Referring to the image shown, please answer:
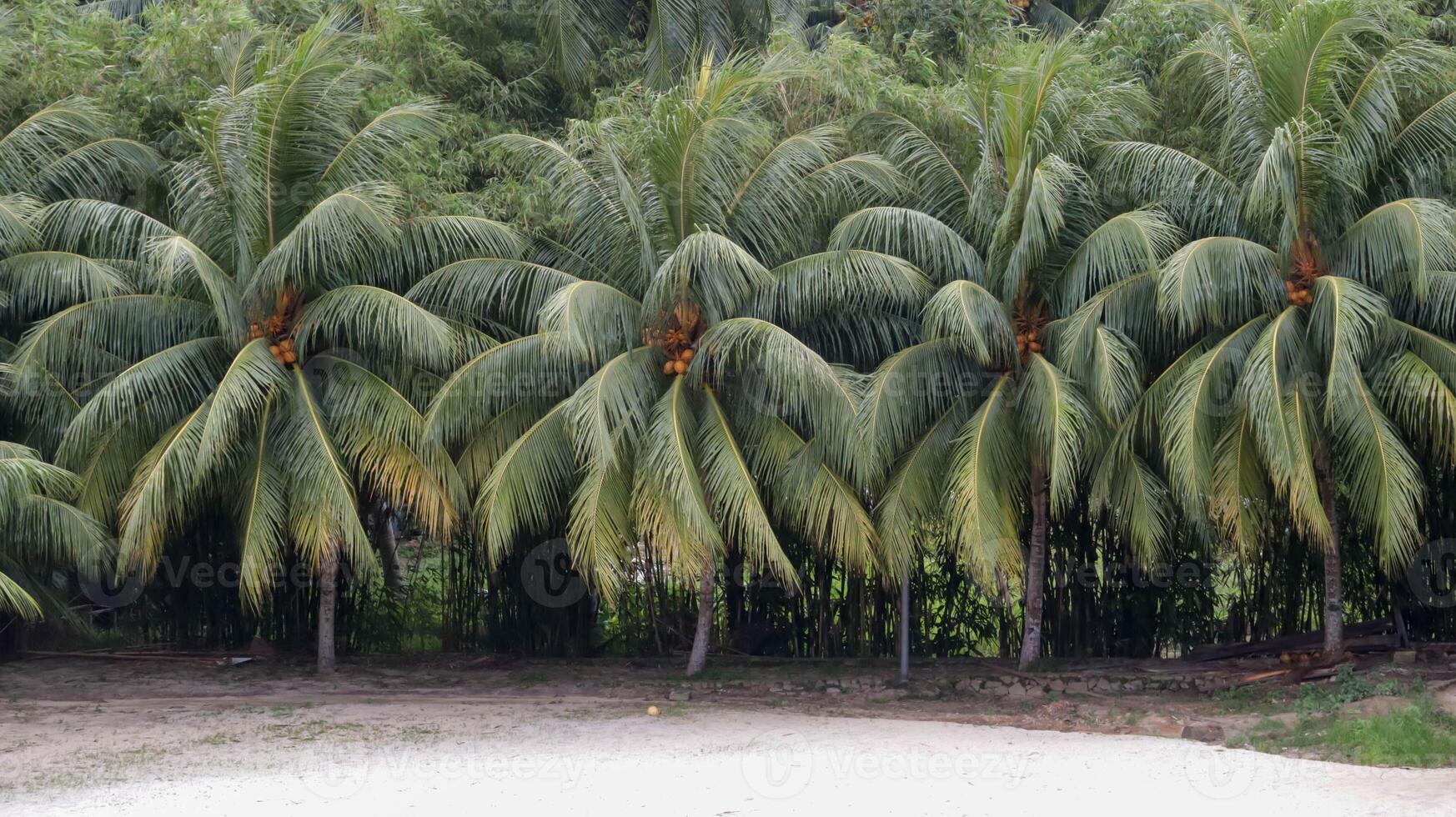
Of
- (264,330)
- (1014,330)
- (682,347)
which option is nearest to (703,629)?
(682,347)

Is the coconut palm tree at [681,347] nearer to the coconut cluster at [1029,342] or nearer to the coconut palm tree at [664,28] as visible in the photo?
the coconut cluster at [1029,342]

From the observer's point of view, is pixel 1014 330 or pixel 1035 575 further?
pixel 1035 575

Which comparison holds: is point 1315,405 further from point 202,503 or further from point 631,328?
point 202,503

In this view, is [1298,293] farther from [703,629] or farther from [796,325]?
[703,629]

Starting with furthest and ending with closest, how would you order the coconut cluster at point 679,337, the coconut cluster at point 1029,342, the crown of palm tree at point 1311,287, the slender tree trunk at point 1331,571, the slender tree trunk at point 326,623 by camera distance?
1. the slender tree trunk at point 326,623
2. the coconut cluster at point 679,337
3. the coconut cluster at point 1029,342
4. the slender tree trunk at point 1331,571
5. the crown of palm tree at point 1311,287

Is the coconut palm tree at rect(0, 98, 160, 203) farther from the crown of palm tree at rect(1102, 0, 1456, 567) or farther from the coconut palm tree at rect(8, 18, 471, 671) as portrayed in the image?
the crown of palm tree at rect(1102, 0, 1456, 567)

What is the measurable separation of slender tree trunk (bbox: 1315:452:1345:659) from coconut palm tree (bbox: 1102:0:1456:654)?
6 centimetres

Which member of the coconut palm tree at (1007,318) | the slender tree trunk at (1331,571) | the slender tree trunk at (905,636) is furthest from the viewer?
the slender tree trunk at (905,636)

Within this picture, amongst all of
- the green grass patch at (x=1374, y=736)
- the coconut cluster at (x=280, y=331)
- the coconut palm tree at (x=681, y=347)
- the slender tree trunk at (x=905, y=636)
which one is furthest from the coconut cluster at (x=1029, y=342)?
the coconut cluster at (x=280, y=331)

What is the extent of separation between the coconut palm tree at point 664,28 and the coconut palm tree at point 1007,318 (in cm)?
472

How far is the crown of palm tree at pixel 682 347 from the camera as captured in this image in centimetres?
1099

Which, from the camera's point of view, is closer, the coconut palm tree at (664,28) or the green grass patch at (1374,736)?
the green grass patch at (1374,736)

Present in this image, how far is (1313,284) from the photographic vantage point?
421 inches

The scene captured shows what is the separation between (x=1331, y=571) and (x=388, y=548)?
9990 millimetres
